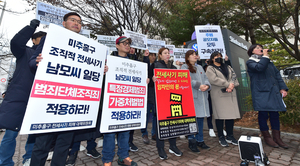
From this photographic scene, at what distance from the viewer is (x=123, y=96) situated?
2.67 metres

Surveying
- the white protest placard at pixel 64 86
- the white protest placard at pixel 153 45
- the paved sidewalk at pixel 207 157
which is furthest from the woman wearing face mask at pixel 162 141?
the white protest placard at pixel 153 45

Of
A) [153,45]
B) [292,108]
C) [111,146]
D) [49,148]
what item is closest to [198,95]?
[111,146]

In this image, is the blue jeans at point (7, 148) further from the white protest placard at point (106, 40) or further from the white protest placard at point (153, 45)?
the white protest placard at point (153, 45)

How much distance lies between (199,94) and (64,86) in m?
2.70

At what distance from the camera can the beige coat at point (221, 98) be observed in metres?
3.53

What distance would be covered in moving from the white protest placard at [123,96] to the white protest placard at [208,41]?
9.93ft

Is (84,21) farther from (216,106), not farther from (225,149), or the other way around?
(225,149)

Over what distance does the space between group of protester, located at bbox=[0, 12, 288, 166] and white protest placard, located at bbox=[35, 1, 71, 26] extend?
6.16 ft

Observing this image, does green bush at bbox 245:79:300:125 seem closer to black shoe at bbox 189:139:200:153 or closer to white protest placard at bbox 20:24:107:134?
black shoe at bbox 189:139:200:153

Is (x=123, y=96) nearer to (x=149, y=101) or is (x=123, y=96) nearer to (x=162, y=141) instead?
(x=162, y=141)

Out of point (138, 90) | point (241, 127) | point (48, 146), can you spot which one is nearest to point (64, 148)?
point (48, 146)

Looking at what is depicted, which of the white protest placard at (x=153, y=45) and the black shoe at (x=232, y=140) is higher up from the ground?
the white protest placard at (x=153, y=45)

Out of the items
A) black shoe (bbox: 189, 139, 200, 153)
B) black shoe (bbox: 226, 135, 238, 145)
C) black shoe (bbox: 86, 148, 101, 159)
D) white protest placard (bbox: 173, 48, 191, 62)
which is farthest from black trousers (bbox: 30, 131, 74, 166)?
white protest placard (bbox: 173, 48, 191, 62)

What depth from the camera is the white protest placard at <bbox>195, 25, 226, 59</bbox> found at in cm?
525
